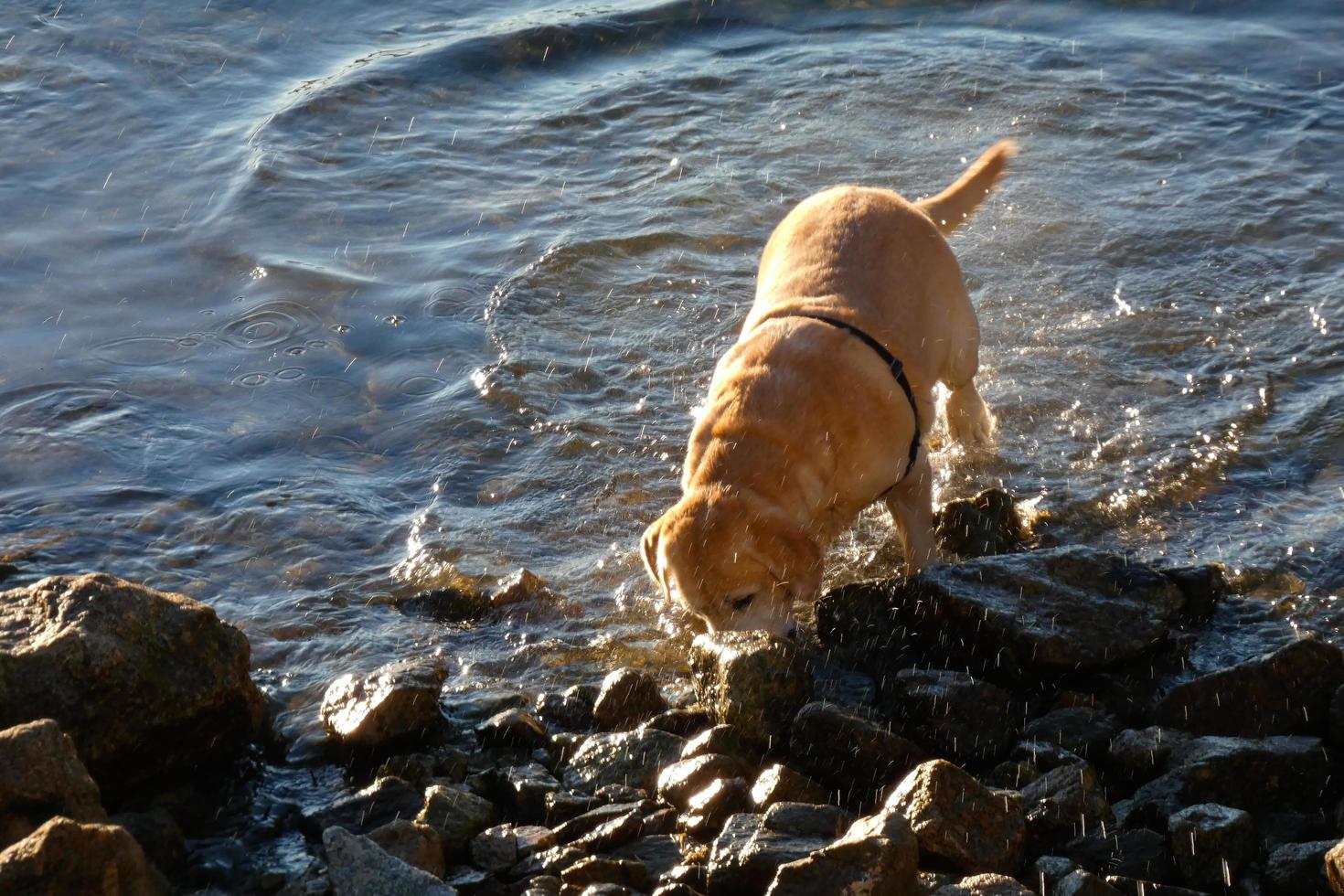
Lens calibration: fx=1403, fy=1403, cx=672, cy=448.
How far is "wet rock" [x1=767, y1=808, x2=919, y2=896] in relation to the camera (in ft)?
10.9

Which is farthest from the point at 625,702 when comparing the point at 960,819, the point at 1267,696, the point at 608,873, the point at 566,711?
the point at 1267,696

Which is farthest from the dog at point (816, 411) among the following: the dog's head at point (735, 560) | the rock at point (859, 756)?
the rock at point (859, 756)

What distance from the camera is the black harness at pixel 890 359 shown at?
17.7 feet

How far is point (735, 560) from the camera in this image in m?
4.75

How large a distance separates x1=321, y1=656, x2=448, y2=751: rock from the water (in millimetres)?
216

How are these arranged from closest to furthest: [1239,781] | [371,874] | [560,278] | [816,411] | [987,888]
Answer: [987,888] < [371,874] < [1239,781] < [816,411] < [560,278]

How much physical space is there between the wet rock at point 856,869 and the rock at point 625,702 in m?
1.36

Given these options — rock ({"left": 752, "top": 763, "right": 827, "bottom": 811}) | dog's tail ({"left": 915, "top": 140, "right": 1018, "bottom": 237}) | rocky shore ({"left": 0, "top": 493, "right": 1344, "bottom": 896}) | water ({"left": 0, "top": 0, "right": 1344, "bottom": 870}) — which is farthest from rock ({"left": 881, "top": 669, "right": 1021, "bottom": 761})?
dog's tail ({"left": 915, "top": 140, "right": 1018, "bottom": 237})

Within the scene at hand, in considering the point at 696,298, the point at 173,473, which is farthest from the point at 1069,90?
the point at 173,473

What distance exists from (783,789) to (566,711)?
102cm

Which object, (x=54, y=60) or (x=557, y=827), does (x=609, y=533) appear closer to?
(x=557, y=827)

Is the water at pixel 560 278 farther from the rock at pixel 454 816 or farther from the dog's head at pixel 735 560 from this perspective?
the rock at pixel 454 816

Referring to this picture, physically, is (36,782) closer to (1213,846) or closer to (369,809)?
(369,809)

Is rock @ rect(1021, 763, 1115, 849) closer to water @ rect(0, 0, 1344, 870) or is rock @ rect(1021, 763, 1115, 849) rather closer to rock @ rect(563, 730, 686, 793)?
rock @ rect(563, 730, 686, 793)
